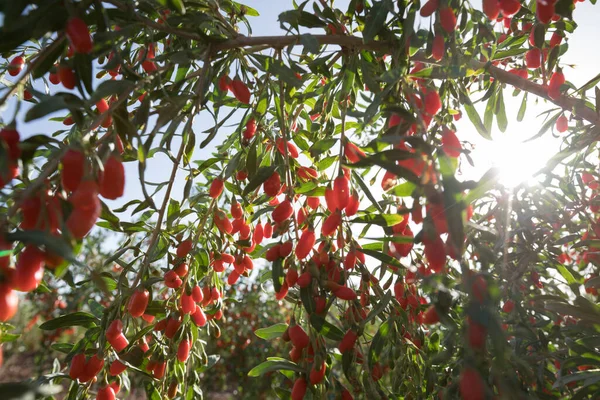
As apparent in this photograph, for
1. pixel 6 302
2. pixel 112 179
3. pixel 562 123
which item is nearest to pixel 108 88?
pixel 112 179

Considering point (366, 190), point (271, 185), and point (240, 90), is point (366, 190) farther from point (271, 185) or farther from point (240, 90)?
point (240, 90)

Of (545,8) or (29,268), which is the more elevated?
Answer: (545,8)

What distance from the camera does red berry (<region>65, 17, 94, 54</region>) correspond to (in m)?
0.81

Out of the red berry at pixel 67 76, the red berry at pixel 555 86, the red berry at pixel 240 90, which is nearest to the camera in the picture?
the red berry at pixel 67 76

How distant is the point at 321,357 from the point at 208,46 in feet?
2.86

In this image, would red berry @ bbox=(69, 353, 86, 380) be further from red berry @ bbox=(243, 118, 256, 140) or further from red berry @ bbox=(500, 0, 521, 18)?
red berry @ bbox=(500, 0, 521, 18)

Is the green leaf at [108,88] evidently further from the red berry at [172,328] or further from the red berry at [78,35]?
the red berry at [172,328]

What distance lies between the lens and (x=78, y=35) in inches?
32.1

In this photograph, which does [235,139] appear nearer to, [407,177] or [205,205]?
[205,205]

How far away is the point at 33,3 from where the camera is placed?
2.72 ft

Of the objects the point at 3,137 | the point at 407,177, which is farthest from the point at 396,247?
the point at 3,137

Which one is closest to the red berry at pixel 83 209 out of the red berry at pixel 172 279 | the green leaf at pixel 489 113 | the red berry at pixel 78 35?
the red berry at pixel 78 35

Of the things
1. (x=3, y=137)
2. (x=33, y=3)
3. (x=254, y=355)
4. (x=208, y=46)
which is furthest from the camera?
(x=254, y=355)

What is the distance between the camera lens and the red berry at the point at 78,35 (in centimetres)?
81
